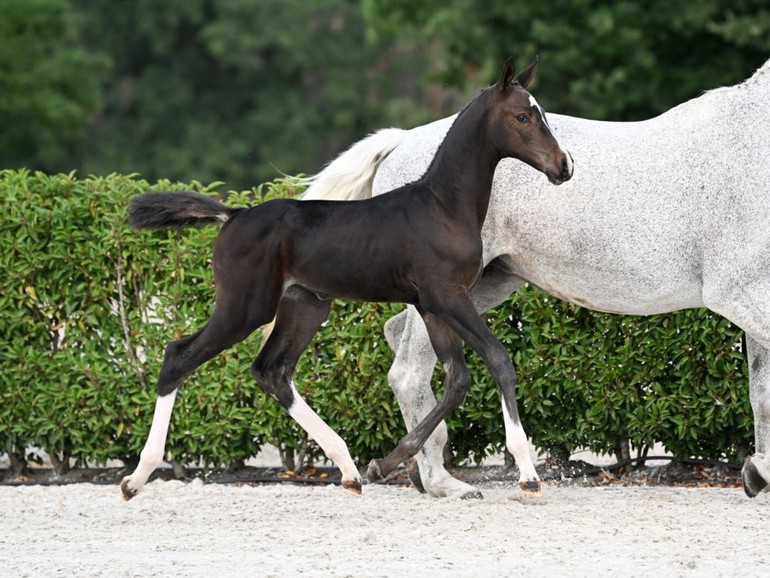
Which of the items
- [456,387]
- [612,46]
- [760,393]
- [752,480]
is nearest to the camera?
[456,387]

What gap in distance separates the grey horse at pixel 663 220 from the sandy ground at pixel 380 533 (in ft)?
1.43

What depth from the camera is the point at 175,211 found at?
5.92 m

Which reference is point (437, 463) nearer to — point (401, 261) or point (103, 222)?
point (401, 261)

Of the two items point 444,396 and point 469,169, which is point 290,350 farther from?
point 469,169

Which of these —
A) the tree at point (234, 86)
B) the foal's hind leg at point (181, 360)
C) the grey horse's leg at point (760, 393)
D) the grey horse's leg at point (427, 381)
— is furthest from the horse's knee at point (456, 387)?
the tree at point (234, 86)

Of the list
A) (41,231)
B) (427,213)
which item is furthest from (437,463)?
(41,231)

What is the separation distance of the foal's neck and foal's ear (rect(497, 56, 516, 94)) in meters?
0.12

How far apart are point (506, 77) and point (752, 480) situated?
2.27m

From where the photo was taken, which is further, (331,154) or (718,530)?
(331,154)

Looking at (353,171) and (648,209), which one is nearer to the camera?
(648,209)

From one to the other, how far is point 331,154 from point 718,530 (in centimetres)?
2791

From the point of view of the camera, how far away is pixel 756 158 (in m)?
5.77

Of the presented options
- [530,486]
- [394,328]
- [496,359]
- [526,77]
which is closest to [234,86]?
[394,328]

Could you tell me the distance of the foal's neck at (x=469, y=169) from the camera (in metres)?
5.66
